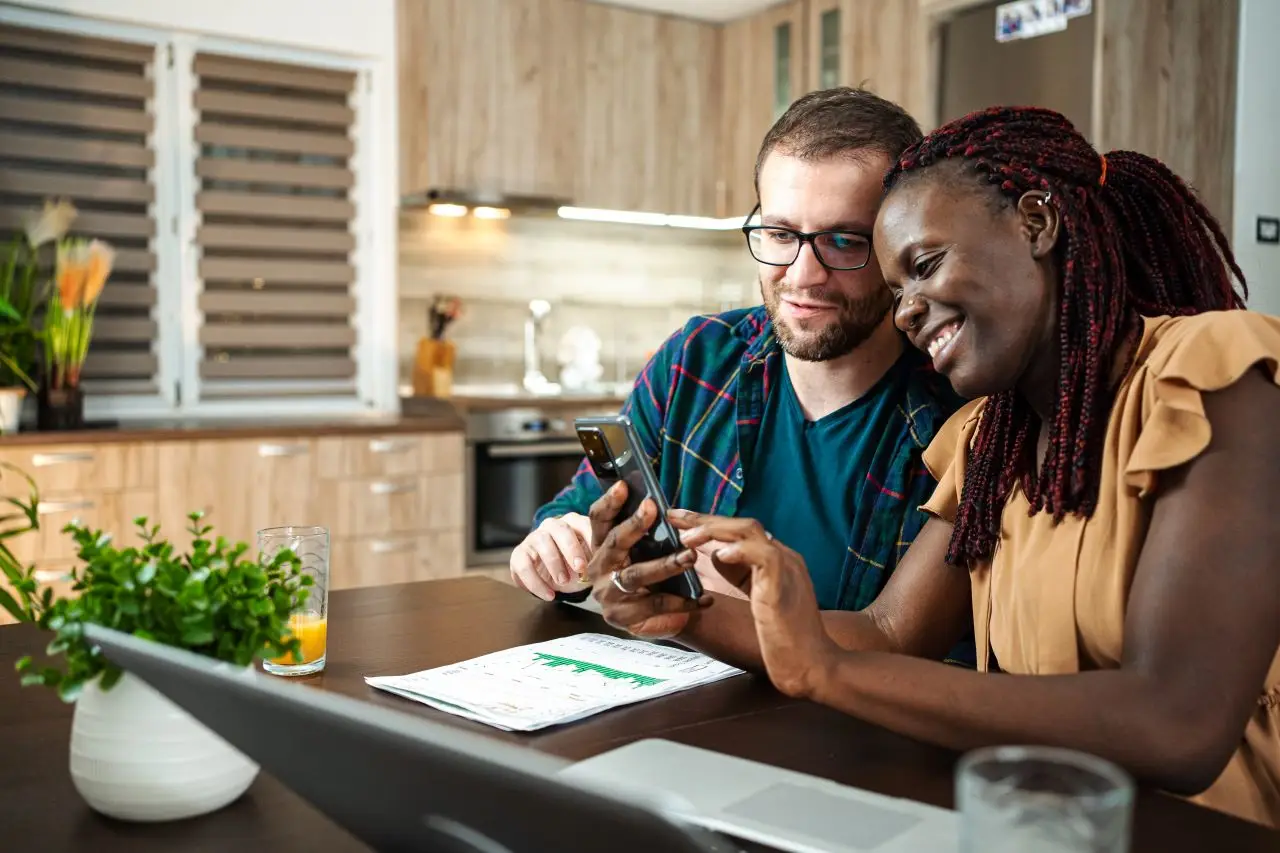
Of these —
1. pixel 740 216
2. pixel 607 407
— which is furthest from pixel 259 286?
pixel 740 216

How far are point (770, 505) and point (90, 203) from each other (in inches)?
125

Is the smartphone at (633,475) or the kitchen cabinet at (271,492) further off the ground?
A: the smartphone at (633,475)

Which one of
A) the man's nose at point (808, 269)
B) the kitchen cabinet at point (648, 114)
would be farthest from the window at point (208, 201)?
the man's nose at point (808, 269)

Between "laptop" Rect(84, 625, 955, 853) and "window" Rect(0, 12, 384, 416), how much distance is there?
11.9 feet

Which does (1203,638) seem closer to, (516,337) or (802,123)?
(802,123)

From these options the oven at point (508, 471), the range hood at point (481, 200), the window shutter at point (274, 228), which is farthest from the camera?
the range hood at point (481, 200)

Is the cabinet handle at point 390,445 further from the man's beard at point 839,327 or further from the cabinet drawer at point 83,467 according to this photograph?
the man's beard at point 839,327

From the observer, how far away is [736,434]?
1812 mm

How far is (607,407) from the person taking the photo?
454 cm

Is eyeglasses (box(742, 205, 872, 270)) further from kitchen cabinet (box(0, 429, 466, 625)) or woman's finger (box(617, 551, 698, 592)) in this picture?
kitchen cabinet (box(0, 429, 466, 625))

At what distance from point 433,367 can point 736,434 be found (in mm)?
3083

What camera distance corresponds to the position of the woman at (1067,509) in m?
1.01

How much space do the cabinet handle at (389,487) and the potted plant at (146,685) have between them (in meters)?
3.08

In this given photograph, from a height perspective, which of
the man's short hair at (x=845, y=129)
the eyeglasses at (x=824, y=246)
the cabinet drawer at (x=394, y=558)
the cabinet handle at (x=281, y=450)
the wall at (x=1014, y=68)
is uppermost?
the wall at (x=1014, y=68)
